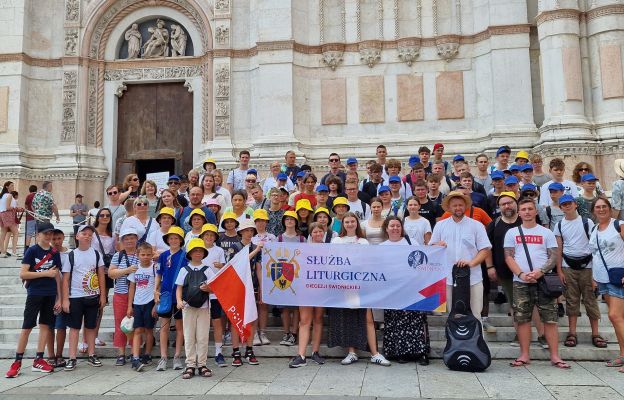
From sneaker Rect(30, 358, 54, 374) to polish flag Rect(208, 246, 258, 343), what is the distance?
270 cm

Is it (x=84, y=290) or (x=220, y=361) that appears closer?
(x=220, y=361)

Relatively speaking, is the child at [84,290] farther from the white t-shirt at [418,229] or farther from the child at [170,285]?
the white t-shirt at [418,229]

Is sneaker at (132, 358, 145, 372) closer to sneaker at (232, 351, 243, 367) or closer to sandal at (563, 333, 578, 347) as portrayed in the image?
sneaker at (232, 351, 243, 367)

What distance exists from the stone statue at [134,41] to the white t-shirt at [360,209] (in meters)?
13.0

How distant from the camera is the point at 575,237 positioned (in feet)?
26.3

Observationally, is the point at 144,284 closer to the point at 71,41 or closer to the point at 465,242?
the point at 465,242

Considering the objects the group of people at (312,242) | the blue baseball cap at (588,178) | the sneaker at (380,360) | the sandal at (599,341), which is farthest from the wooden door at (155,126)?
the sandal at (599,341)

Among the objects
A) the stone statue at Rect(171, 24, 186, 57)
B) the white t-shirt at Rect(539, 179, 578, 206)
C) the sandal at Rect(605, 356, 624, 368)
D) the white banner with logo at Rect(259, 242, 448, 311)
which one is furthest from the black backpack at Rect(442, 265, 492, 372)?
the stone statue at Rect(171, 24, 186, 57)

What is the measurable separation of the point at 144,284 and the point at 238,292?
57.1 inches

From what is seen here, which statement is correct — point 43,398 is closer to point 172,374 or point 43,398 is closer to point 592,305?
point 172,374

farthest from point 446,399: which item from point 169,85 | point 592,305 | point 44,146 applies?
point 44,146

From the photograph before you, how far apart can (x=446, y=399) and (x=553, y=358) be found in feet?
7.39

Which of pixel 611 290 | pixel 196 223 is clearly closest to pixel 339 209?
pixel 196 223

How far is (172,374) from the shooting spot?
7574 mm
